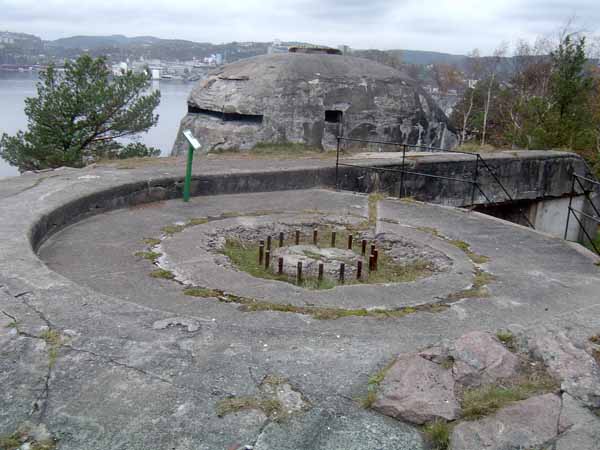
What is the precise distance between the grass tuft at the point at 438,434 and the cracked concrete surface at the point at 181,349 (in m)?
0.05

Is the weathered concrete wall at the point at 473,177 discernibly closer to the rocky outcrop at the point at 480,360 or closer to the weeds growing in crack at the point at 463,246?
the weeds growing in crack at the point at 463,246

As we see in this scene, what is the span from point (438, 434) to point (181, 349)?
1.29 m

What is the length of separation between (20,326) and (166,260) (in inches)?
83.4

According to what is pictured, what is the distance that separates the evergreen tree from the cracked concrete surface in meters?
13.2

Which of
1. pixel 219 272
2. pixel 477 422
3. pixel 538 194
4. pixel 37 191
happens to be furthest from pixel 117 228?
pixel 538 194

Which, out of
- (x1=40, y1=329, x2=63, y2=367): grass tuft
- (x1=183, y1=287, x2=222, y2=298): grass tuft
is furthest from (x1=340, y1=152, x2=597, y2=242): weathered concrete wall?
(x1=40, y1=329, x2=63, y2=367): grass tuft

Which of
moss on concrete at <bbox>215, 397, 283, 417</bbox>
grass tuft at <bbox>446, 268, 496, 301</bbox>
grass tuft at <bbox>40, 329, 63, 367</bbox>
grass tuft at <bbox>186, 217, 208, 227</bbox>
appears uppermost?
grass tuft at <bbox>40, 329, 63, 367</bbox>

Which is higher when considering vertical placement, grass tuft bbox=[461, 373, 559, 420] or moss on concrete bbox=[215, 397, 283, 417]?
grass tuft bbox=[461, 373, 559, 420]

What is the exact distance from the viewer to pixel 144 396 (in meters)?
2.54

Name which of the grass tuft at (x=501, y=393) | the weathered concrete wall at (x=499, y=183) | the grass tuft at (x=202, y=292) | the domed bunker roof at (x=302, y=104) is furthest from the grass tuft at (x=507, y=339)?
the domed bunker roof at (x=302, y=104)

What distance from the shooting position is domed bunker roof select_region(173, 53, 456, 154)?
14094mm

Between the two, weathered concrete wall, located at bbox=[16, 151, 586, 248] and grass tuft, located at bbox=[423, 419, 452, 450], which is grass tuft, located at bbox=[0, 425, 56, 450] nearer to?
grass tuft, located at bbox=[423, 419, 452, 450]

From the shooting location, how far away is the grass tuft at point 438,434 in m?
2.33

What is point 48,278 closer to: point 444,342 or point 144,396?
point 144,396
